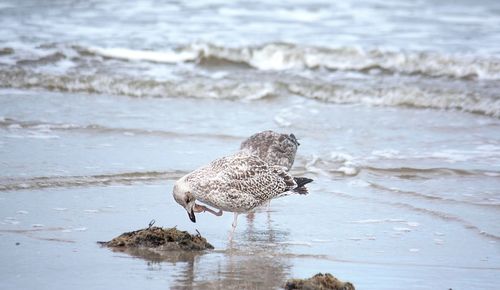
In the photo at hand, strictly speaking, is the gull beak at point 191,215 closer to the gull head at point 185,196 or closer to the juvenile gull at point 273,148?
the gull head at point 185,196

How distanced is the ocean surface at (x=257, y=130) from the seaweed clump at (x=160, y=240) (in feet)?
0.59

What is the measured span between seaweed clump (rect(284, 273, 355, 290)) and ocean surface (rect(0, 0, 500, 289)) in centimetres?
17

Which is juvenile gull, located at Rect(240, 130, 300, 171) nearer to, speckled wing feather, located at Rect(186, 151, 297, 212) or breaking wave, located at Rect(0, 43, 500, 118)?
speckled wing feather, located at Rect(186, 151, 297, 212)

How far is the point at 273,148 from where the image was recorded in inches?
344

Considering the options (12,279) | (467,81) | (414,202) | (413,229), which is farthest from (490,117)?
(12,279)

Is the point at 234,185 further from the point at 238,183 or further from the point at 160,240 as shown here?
the point at 160,240

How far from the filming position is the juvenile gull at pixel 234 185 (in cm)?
717

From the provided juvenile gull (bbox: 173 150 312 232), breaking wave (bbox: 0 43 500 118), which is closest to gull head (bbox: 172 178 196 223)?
juvenile gull (bbox: 173 150 312 232)

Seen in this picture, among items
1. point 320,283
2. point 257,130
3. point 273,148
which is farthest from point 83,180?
point 320,283

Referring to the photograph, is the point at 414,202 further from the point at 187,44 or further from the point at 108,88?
the point at 187,44

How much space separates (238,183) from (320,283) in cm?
177

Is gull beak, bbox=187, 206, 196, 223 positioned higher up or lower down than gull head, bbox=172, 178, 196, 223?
lower down

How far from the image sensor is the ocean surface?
650 cm

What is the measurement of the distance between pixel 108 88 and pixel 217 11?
6.56 meters
